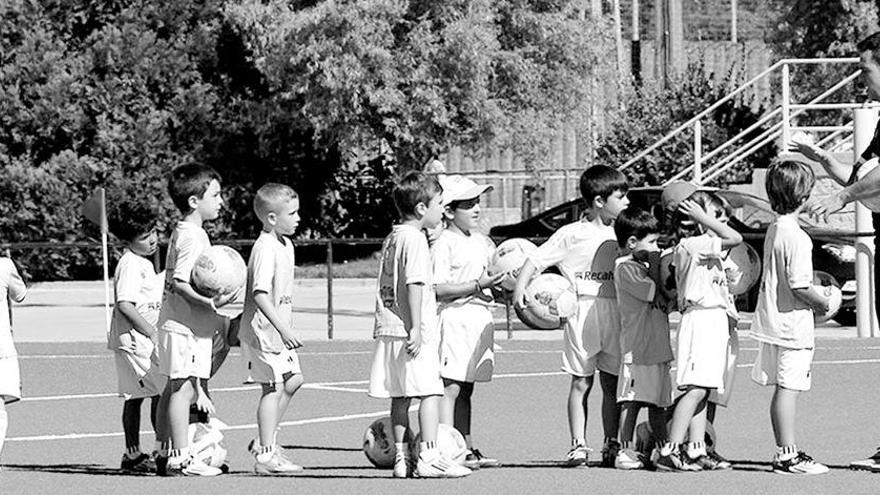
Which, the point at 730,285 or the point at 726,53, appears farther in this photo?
the point at 726,53

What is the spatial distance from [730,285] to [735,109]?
2669 cm

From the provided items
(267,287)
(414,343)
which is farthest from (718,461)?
(267,287)

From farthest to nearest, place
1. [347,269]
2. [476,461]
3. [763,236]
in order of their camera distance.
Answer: [347,269]
[763,236]
[476,461]

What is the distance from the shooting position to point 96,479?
36.1 feet

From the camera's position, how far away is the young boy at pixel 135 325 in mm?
11438

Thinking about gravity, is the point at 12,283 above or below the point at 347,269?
above

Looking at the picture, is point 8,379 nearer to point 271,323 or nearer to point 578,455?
point 271,323

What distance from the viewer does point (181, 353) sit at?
427 inches

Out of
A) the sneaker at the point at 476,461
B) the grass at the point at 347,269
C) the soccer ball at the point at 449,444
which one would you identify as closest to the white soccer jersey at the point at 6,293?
the soccer ball at the point at 449,444

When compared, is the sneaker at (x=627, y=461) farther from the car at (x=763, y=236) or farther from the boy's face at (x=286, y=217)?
the car at (x=763, y=236)

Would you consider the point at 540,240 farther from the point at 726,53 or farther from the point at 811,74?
the point at 726,53

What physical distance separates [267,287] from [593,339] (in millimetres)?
1960

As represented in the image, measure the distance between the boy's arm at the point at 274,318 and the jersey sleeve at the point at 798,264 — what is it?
→ 9.34 feet

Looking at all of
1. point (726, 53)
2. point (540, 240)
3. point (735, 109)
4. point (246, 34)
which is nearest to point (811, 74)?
point (735, 109)
